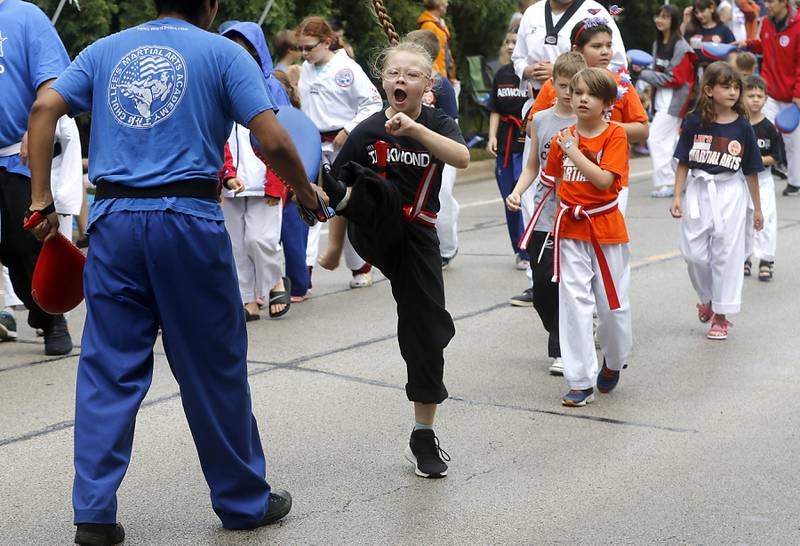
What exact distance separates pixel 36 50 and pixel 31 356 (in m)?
1.73

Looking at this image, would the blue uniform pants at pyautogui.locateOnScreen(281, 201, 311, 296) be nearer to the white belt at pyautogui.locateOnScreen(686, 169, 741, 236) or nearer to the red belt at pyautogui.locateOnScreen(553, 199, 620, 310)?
the white belt at pyautogui.locateOnScreen(686, 169, 741, 236)

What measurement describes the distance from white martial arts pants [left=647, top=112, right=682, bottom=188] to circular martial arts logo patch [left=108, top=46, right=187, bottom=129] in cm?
1137

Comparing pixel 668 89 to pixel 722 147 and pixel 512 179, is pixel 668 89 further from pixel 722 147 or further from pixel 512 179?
pixel 722 147

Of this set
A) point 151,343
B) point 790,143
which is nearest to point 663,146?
point 790,143

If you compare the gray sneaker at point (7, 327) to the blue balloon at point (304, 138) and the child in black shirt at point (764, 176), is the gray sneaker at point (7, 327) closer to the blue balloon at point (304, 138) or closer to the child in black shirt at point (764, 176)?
the blue balloon at point (304, 138)

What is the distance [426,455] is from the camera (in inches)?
193

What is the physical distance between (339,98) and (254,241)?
1576 mm

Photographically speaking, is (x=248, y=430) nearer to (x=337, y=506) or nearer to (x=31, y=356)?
(x=337, y=506)

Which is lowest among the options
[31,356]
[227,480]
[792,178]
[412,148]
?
[792,178]

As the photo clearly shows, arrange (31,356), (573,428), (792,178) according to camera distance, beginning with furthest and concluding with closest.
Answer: (792,178), (31,356), (573,428)

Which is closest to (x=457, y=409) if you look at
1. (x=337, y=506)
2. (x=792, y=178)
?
(x=337, y=506)

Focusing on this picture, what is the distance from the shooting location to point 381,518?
4.45 m

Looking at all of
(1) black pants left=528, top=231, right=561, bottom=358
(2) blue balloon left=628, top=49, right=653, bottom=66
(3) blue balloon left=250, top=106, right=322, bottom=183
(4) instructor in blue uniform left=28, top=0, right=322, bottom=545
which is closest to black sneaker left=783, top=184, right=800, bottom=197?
(2) blue balloon left=628, top=49, right=653, bottom=66

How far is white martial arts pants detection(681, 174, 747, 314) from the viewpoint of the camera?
24.8 ft
